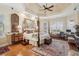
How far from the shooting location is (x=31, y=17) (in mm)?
1842

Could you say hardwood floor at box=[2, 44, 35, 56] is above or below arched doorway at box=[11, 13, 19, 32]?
below

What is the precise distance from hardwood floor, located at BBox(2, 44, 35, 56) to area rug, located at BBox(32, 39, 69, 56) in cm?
10

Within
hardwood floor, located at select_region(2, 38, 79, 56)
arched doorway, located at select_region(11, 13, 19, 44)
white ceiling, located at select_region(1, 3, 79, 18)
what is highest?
white ceiling, located at select_region(1, 3, 79, 18)

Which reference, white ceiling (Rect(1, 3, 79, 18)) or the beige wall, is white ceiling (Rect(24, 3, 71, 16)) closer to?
white ceiling (Rect(1, 3, 79, 18))

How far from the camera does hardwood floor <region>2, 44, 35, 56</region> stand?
1.85 metres

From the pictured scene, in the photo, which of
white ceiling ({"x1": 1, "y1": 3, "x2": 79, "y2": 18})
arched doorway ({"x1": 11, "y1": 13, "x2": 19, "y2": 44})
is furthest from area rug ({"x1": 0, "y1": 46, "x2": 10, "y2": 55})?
white ceiling ({"x1": 1, "y1": 3, "x2": 79, "y2": 18})

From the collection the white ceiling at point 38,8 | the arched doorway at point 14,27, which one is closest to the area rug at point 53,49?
the arched doorway at point 14,27

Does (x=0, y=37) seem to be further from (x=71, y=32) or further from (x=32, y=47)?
Answer: (x=71, y=32)

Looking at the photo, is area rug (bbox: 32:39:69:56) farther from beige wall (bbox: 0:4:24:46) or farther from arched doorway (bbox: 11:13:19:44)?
beige wall (bbox: 0:4:24:46)

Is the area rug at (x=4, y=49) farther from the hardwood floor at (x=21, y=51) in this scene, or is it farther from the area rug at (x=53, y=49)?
the area rug at (x=53, y=49)

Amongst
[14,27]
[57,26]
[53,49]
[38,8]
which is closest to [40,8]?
[38,8]

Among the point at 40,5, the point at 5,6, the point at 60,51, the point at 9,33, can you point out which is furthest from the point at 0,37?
A: the point at 60,51

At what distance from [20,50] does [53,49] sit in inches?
25.4

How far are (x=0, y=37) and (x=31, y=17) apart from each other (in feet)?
2.30
